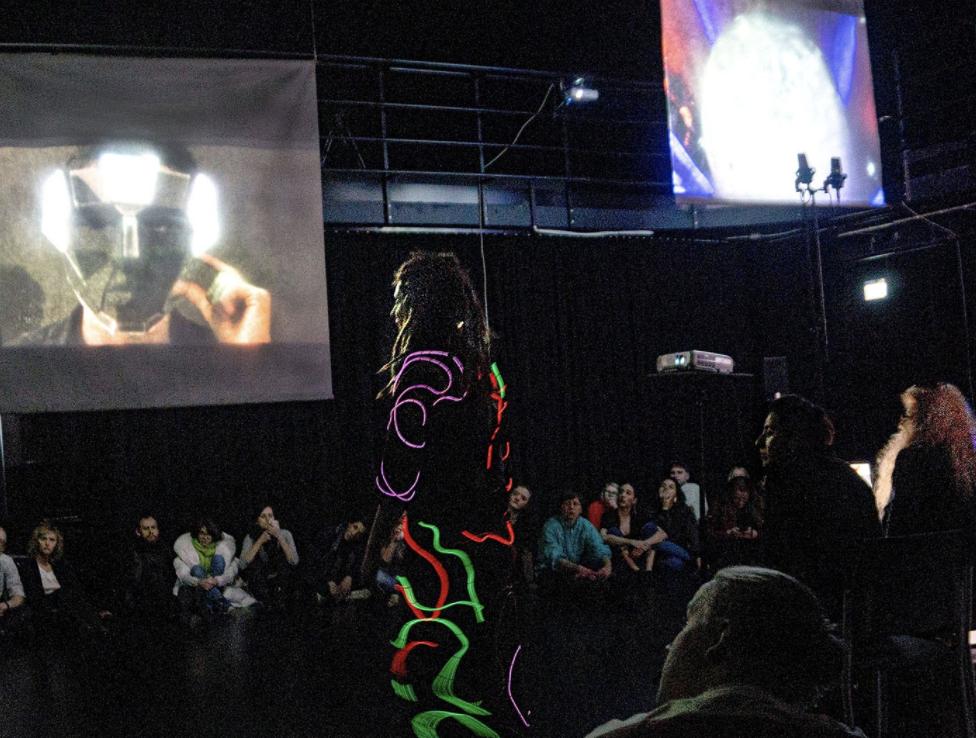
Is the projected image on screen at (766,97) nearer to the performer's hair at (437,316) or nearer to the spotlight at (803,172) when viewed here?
the spotlight at (803,172)

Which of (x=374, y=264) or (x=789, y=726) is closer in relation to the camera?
(x=789, y=726)

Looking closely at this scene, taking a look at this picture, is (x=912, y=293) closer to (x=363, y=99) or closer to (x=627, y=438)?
(x=627, y=438)

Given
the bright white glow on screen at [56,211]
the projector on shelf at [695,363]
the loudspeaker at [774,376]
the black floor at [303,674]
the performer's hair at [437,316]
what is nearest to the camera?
the performer's hair at [437,316]

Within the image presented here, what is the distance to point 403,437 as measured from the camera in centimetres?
233

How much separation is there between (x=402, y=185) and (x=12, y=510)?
3.94 meters

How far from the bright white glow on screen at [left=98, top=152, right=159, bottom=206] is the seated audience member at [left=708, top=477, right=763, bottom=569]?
4.73m

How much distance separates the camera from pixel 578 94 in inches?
274

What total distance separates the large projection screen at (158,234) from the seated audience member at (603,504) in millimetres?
3241

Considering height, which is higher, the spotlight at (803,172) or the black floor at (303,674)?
the spotlight at (803,172)

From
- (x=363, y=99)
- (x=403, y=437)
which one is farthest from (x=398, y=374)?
(x=363, y=99)

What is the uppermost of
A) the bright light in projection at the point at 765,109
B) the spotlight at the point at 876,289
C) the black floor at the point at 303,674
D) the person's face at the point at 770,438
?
the bright light in projection at the point at 765,109

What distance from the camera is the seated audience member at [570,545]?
6.72 metres

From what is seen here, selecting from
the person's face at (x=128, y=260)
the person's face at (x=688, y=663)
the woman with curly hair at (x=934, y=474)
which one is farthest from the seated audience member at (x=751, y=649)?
the person's face at (x=128, y=260)

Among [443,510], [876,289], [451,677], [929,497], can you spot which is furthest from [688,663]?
[876,289]
